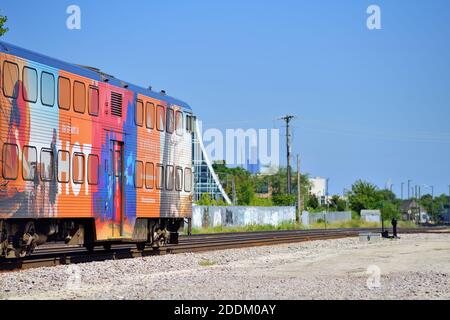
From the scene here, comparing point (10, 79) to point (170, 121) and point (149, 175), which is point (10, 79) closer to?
point (149, 175)

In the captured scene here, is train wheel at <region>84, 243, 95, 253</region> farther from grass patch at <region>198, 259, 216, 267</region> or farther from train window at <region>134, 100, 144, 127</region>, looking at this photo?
train window at <region>134, 100, 144, 127</region>

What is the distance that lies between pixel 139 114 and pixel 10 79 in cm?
648

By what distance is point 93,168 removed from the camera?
818 inches

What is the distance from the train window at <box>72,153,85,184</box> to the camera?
65.3 feet

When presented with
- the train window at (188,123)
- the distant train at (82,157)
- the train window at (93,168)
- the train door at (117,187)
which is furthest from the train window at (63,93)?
the train window at (188,123)

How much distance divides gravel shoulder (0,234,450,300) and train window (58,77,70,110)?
13.0ft

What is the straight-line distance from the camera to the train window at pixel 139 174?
2323 cm

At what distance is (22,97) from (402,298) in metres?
9.83

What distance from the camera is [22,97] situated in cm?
1791

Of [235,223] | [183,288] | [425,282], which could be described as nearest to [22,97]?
[183,288]

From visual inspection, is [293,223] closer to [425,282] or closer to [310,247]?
[310,247]

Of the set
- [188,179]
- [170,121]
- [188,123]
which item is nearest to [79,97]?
[170,121]

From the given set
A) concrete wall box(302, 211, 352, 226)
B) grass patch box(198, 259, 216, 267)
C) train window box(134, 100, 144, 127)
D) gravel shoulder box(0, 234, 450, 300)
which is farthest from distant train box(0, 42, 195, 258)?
concrete wall box(302, 211, 352, 226)

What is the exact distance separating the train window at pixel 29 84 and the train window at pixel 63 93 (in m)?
1.00
